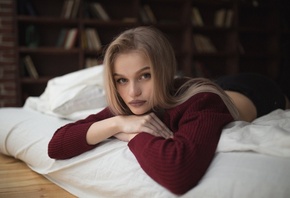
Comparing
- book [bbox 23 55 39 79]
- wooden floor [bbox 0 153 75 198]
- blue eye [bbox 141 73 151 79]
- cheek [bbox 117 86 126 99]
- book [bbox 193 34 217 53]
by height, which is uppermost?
blue eye [bbox 141 73 151 79]

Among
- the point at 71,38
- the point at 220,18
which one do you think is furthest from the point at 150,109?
the point at 220,18

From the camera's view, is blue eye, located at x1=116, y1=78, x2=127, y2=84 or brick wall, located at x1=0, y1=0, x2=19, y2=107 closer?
blue eye, located at x1=116, y1=78, x2=127, y2=84

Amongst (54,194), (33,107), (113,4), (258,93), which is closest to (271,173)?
(54,194)

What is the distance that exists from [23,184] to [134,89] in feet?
1.79

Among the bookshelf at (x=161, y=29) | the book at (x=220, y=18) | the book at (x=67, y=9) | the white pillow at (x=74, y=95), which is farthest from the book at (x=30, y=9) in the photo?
the book at (x=220, y=18)

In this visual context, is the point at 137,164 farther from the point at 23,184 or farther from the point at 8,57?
the point at 8,57

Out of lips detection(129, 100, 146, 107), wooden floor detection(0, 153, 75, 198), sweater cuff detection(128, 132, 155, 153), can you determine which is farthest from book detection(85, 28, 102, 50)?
sweater cuff detection(128, 132, 155, 153)

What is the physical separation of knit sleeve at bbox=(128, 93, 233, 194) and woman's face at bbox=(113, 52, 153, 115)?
110 millimetres

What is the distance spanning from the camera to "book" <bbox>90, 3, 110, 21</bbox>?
10.6 ft

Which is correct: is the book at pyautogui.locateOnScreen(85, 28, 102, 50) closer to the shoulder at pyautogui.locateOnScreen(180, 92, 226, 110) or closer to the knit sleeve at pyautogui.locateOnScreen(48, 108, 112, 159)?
the knit sleeve at pyautogui.locateOnScreen(48, 108, 112, 159)

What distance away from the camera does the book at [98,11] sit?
3.23 m

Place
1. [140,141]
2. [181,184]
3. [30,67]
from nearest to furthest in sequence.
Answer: [181,184] → [140,141] → [30,67]

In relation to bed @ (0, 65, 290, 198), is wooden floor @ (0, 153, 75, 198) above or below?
below

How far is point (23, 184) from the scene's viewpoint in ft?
3.52
